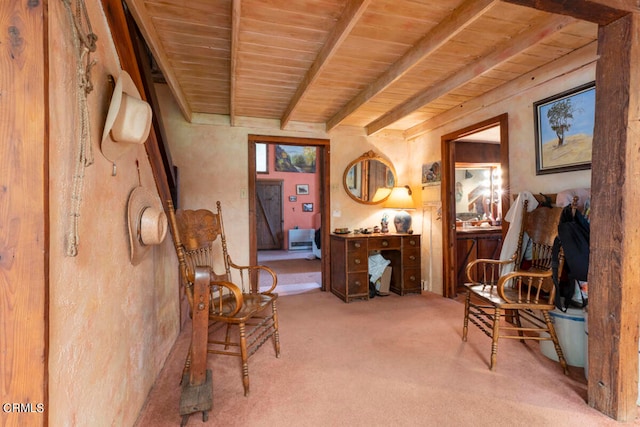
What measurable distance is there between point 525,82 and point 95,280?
3293 mm

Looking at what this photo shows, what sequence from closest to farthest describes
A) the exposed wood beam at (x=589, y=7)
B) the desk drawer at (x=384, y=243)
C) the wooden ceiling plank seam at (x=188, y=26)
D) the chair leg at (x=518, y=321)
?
1. the exposed wood beam at (x=589, y=7)
2. the wooden ceiling plank seam at (x=188, y=26)
3. the chair leg at (x=518, y=321)
4. the desk drawer at (x=384, y=243)

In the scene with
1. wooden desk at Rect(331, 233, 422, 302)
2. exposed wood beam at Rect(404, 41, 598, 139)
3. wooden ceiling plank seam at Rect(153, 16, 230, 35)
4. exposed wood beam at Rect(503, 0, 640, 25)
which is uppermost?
wooden ceiling plank seam at Rect(153, 16, 230, 35)

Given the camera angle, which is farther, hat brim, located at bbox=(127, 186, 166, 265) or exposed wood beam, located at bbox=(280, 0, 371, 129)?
exposed wood beam, located at bbox=(280, 0, 371, 129)

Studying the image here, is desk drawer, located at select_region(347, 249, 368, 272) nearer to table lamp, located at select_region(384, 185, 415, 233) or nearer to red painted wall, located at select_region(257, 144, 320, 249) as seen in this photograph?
table lamp, located at select_region(384, 185, 415, 233)

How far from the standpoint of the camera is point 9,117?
77cm

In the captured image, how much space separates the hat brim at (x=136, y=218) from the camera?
145cm

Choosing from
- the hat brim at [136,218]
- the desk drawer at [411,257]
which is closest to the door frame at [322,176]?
the desk drawer at [411,257]

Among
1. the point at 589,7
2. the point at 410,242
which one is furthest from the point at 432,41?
the point at 410,242

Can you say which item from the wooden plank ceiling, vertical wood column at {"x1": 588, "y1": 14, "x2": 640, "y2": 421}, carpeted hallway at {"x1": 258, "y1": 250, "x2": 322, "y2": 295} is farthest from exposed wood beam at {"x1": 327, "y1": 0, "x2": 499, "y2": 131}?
carpeted hallway at {"x1": 258, "y1": 250, "x2": 322, "y2": 295}

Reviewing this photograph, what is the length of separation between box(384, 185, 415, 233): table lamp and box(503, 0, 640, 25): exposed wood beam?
2558mm

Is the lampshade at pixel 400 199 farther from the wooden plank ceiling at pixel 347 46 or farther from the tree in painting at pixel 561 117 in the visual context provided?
the tree in painting at pixel 561 117

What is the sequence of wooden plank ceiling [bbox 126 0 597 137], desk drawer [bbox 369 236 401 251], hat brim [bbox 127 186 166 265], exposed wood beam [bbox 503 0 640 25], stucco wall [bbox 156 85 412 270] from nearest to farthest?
exposed wood beam [bbox 503 0 640 25], hat brim [bbox 127 186 166 265], wooden plank ceiling [bbox 126 0 597 137], stucco wall [bbox 156 85 412 270], desk drawer [bbox 369 236 401 251]

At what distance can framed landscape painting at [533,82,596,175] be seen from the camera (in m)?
2.11

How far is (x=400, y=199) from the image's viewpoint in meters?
3.90
